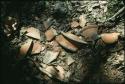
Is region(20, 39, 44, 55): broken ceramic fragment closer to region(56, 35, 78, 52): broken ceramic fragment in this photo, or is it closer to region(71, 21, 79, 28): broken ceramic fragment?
region(56, 35, 78, 52): broken ceramic fragment

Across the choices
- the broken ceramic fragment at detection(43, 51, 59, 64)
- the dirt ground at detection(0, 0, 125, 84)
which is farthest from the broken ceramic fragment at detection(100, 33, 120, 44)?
the broken ceramic fragment at detection(43, 51, 59, 64)

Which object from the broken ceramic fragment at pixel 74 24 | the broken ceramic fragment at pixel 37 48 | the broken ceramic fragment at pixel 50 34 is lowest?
the broken ceramic fragment at pixel 37 48

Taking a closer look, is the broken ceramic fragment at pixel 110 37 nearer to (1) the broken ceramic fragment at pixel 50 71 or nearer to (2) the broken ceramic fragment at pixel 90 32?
(2) the broken ceramic fragment at pixel 90 32

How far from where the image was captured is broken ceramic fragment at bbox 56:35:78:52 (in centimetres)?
249

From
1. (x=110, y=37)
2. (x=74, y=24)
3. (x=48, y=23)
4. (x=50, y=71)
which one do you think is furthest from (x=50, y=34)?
(x=110, y=37)

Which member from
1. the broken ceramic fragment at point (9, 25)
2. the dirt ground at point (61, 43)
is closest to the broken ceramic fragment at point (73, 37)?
the dirt ground at point (61, 43)

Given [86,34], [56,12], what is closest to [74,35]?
[86,34]

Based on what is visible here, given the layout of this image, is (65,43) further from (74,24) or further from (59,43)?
(74,24)

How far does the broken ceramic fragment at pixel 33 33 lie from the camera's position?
101 inches

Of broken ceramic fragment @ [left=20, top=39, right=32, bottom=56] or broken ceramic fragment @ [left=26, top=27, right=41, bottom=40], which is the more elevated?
broken ceramic fragment @ [left=26, top=27, right=41, bottom=40]

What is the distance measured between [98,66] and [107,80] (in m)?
0.13

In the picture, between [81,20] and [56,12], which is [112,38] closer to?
[81,20]

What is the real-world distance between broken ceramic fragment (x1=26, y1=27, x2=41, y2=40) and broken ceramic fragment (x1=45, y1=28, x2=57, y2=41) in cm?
7

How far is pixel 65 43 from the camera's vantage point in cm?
251
